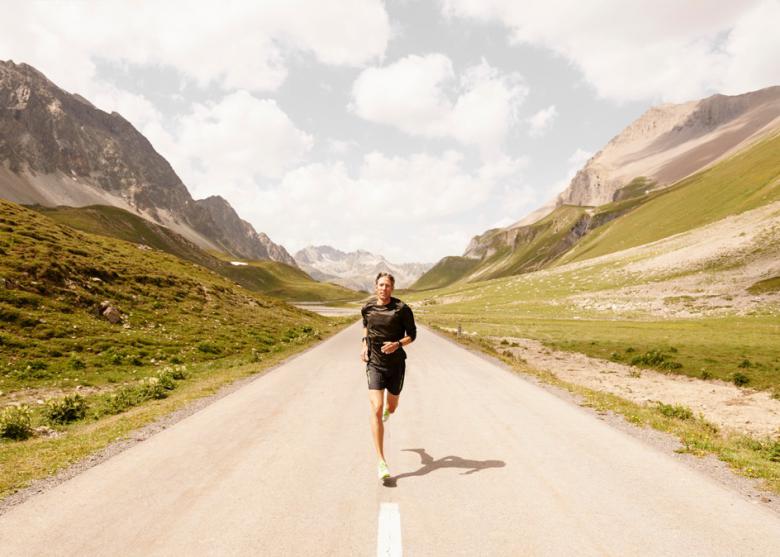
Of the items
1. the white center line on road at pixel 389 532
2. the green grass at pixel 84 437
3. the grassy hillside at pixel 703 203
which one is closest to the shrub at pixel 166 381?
the green grass at pixel 84 437

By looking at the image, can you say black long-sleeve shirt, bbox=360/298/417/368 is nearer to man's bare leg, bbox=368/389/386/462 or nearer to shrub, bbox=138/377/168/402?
man's bare leg, bbox=368/389/386/462

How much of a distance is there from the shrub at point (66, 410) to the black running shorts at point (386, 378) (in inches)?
381

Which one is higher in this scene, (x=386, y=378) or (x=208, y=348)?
(x=386, y=378)

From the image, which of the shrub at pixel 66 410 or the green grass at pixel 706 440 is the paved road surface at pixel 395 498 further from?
the shrub at pixel 66 410

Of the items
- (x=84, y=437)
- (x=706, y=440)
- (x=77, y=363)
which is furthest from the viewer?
(x=77, y=363)

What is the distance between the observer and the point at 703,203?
130875mm

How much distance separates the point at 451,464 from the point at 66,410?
1101 centimetres

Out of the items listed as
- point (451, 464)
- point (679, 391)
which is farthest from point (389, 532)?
point (679, 391)

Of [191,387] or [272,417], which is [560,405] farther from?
[191,387]

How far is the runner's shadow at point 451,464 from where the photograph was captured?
23.8 feet

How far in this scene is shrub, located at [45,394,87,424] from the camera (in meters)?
11.8

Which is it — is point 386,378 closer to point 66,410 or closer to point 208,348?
point 66,410

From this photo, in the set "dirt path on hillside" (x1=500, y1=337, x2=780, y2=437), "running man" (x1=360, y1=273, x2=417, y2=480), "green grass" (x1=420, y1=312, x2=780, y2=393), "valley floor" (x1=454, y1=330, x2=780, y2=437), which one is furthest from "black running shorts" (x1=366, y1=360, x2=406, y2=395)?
"green grass" (x1=420, y1=312, x2=780, y2=393)

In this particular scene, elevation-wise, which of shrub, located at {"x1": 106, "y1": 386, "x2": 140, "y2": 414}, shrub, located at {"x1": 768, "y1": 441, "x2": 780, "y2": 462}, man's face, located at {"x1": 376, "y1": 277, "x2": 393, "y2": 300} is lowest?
shrub, located at {"x1": 768, "y1": 441, "x2": 780, "y2": 462}
